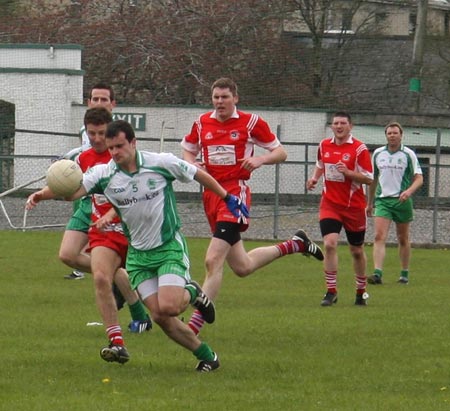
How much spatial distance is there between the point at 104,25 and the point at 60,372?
30.8m

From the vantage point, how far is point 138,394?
7.67 m

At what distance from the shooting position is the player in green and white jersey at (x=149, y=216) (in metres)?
8.45

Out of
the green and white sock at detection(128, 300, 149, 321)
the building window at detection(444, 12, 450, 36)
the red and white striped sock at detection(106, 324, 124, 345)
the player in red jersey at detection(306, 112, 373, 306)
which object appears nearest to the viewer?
the red and white striped sock at detection(106, 324, 124, 345)

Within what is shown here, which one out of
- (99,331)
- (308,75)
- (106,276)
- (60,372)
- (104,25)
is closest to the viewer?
(60,372)

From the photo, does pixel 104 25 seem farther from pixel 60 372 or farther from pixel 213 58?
pixel 60 372

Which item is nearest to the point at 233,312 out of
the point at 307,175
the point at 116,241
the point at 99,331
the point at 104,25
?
the point at 99,331

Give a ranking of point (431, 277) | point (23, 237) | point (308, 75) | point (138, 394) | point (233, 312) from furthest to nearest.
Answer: point (308, 75), point (23, 237), point (431, 277), point (233, 312), point (138, 394)

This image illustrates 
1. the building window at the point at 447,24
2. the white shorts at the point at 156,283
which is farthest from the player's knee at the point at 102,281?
the building window at the point at 447,24

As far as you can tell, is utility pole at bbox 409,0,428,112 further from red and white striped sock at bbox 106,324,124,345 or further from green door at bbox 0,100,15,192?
red and white striped sock at bbox 106,324,124,345

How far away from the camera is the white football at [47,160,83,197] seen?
863cm

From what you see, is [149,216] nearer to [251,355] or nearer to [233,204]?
[233,204]

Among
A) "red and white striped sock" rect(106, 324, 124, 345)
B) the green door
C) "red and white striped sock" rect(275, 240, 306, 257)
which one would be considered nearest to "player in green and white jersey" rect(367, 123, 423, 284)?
"red and white striped sock" rect(275, 240, 306, 257)

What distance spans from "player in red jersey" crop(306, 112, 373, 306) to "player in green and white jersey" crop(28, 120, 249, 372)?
4650 mm

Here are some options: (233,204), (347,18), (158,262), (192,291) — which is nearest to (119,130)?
(158,262)
